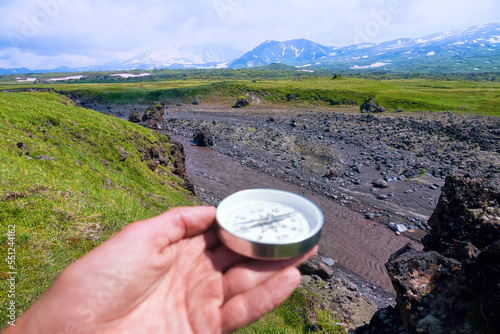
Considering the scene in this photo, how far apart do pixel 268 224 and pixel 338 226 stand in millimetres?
18540

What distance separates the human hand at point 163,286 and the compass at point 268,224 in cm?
38

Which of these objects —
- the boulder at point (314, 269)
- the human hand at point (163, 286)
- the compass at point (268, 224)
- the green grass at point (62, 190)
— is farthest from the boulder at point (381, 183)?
the human hand at point (163, 286)

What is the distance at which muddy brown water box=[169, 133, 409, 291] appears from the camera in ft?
56.0

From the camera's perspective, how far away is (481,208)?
864 centimetres

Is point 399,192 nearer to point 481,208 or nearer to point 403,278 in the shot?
point 481,208

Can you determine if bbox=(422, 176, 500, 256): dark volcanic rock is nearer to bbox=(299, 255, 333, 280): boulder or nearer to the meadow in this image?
bbox=(299, 255, 333, 280): boulder

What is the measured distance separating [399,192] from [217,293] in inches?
1045

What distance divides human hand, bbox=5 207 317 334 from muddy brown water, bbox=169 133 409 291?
47.8 feet

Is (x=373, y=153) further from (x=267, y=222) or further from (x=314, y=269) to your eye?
(x=267, y=222)

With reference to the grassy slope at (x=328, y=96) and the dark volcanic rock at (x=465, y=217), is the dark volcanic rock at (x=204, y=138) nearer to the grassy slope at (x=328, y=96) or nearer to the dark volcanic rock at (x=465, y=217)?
the dark volcanic rock at (x=465, y=217)

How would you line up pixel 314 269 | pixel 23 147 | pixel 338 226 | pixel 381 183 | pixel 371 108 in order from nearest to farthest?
pixel 23 147 → pixel 314 269 → pixel 338 226 → pixel 381 183 → pixel 371 108

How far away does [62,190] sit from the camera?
28.9 ft

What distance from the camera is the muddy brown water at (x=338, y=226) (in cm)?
1708

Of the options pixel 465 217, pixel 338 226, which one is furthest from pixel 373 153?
pixel 465 217
